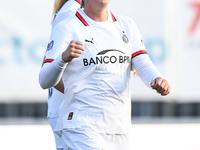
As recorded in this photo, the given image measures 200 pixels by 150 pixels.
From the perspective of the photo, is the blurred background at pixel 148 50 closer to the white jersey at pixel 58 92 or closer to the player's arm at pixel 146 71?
the white jersey at pixel 58 92

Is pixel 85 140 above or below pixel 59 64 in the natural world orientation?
below

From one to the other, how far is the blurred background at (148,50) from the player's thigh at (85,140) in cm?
480

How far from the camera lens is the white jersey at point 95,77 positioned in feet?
10.2

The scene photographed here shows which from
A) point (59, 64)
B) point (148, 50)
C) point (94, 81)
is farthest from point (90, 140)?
point (148, 50)

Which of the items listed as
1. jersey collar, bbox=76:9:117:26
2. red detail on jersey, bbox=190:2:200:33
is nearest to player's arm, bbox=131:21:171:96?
jersey collar, bbox=76:9:117:26

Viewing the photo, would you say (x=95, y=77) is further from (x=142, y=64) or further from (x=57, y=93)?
(x=57, y=93)

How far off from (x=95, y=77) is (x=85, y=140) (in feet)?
1.24

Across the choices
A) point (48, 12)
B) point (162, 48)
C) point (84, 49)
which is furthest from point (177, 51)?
point (84, 49)

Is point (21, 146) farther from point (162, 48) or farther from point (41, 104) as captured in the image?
point (162, 48)

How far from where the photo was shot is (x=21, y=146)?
6750 mm

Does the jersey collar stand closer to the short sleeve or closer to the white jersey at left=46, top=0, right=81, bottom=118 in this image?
the short sleeve

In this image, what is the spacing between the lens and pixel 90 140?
3.02 metres

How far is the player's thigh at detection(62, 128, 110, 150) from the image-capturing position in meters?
3.01

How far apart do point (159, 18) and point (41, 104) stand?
2.30m
